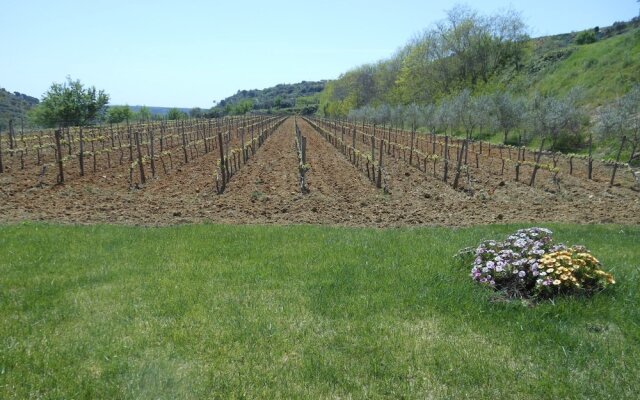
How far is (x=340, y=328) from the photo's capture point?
5582 mm

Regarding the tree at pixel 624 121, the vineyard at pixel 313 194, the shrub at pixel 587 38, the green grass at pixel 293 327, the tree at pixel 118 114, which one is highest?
the shrub at pixel 587 38

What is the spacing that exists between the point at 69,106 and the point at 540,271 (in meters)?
66.6

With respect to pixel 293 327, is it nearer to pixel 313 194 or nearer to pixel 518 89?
pixel 313 194

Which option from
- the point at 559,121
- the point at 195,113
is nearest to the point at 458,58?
the point at 559,121

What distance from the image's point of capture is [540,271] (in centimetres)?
641

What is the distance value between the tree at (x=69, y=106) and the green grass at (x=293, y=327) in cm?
6039

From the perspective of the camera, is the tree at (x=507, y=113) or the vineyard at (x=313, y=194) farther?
the tree at (x=507, y=113)

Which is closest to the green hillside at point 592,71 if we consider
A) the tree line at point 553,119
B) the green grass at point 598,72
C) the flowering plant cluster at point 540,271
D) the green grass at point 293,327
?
the green grass at point 598,72

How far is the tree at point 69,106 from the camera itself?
60.1m

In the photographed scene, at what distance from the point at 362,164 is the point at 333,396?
17522 mm

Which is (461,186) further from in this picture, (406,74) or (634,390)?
(406,74)

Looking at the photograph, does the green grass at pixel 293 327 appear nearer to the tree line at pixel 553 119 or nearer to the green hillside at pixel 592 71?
the tree line at pixel 553 119

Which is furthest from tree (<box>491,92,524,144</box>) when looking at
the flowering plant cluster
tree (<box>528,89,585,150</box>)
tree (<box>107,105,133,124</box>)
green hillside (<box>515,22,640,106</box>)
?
tree (<box>107,105,133,124</box>)

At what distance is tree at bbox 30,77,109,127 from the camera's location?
197 ft
